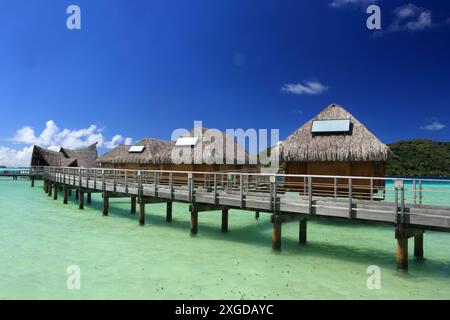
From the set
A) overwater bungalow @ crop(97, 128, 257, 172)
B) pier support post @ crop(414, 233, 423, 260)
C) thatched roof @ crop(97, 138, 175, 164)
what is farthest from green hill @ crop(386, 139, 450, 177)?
pier support post @ crop(414, 233, 423, 260)

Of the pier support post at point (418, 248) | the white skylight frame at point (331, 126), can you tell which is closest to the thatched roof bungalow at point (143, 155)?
the white skylight frame at point (331, 126)

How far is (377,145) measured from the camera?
1889 centimetres

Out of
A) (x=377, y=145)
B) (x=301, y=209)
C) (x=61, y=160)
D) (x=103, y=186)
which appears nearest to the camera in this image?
(x=301, y=209)

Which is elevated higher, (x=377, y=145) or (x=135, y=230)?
(x=377, y=145)

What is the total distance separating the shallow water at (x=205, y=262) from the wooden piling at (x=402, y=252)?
0.29m

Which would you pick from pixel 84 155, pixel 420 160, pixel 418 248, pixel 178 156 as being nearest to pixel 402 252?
pixel 418 248

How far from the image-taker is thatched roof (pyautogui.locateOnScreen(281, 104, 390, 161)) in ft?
61.8

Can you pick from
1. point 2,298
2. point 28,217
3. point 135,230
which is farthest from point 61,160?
point 2,298

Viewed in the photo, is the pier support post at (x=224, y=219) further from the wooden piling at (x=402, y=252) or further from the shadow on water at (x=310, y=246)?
the wooden piling at (x=402, y=252)

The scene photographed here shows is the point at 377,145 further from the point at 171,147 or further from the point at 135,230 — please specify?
the point at 171,147

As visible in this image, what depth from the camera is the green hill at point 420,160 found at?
310 feet
